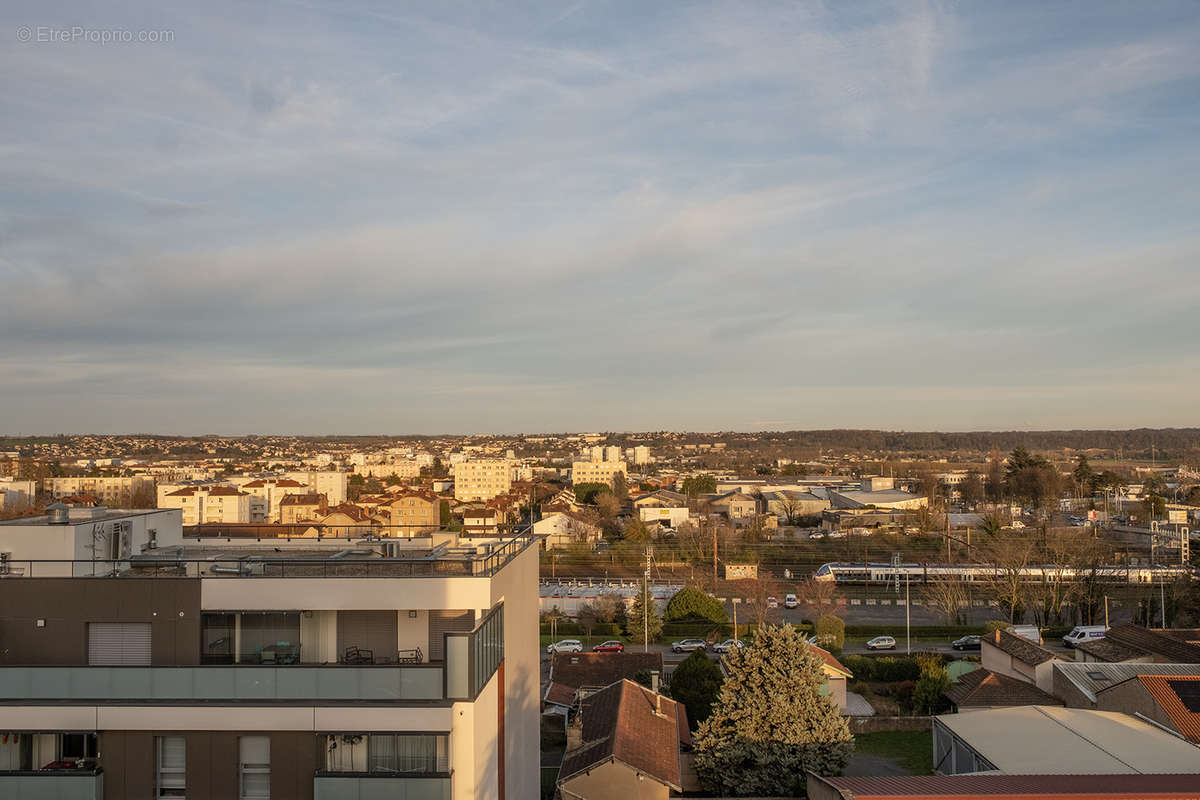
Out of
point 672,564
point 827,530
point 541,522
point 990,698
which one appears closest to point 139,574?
point 990,698

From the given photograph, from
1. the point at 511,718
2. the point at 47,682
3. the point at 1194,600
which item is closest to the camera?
the point at 47,682

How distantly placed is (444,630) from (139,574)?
3798 millimetres

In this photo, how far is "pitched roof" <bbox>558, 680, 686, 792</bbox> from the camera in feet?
53.4

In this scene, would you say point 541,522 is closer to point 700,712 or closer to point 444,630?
point 700,712

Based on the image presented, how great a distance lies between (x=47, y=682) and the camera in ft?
29.3

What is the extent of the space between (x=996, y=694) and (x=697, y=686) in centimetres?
748

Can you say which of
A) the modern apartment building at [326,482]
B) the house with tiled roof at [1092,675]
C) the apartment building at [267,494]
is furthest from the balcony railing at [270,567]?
the modern apartment building at [326,482]

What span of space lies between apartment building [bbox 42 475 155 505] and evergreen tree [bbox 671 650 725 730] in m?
78.1

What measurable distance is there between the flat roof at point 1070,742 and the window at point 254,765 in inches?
480

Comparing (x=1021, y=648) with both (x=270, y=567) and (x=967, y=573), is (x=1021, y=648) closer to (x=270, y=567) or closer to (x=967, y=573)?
(x=270, y=567)

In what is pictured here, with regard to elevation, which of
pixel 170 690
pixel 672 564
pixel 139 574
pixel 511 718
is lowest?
pixel 672 564

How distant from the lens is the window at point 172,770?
357 inches

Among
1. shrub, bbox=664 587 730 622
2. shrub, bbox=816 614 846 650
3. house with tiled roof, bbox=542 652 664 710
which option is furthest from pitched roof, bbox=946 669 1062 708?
shrub, bbox=664 587 730 622

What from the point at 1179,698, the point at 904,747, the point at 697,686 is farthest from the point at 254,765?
the point at 1179,698
